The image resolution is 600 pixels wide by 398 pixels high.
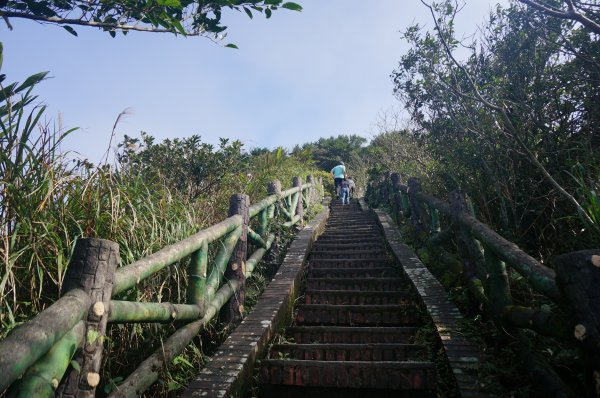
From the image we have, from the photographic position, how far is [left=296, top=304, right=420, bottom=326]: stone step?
382 centimetres

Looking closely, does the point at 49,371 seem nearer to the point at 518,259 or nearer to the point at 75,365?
the point at 75,365

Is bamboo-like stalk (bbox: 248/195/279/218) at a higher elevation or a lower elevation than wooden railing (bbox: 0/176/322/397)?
higher

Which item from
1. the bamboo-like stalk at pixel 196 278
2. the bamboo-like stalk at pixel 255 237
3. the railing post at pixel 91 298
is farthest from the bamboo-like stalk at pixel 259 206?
the railing post at pixel 91 298

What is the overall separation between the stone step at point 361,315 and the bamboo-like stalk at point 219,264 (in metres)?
1.18

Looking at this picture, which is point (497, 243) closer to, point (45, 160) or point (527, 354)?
point (527, 354)

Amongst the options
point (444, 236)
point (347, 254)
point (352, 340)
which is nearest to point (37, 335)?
point (352, 340)

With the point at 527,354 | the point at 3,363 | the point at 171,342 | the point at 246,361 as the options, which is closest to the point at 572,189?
the point at 527,354

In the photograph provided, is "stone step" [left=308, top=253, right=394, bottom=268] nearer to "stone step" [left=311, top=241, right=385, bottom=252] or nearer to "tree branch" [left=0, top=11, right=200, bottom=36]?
"stone step" [left=311, top=241, right=385, bottom=252]

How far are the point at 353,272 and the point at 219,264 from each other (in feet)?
8.06

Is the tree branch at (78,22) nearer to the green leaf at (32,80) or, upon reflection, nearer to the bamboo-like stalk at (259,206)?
the green leaf at (32,80)

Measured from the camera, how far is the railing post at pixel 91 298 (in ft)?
4.87

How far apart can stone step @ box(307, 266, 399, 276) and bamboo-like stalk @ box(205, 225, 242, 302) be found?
197 centimetres

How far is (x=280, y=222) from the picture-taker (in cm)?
598

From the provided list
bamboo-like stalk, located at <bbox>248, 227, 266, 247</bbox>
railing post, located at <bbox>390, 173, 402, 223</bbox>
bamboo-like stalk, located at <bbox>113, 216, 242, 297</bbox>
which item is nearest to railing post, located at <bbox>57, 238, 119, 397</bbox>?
bamboo-like stalk, located at <bbox>113, 216, 242, 297</bbox>
